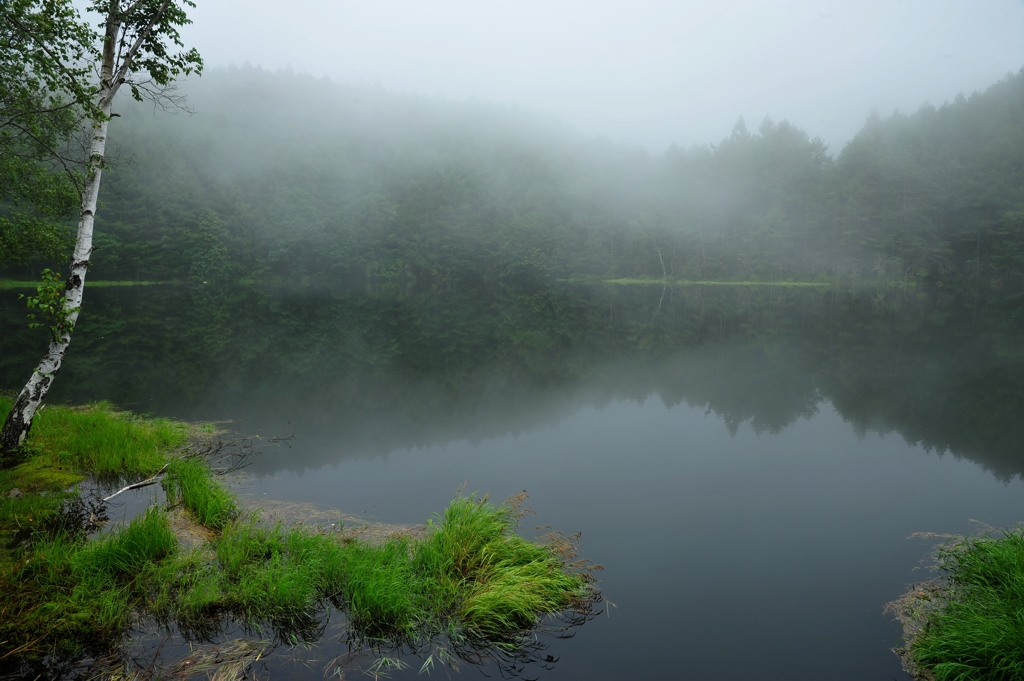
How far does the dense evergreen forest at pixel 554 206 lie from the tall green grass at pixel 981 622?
6167 cm

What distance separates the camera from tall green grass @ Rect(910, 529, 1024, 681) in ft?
16.1

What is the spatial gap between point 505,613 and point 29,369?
67.9 feet

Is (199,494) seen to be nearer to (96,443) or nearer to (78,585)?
(78,585)

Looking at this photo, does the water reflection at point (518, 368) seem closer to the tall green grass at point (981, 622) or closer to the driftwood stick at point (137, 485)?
the driftwood stick at point (137, 485)

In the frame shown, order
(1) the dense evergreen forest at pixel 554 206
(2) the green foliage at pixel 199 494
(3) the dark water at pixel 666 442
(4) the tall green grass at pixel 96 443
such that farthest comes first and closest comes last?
(1) the dense evergreen forest at pixel 554 206 → (4) the tall green grass at pixel 96 443 → (2) the green foliage at pixel 199 494 → (3) the dark water at pixel 666 442

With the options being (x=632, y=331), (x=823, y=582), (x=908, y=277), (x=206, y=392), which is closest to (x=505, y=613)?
(x=823, y=582)

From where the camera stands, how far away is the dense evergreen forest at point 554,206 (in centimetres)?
6888

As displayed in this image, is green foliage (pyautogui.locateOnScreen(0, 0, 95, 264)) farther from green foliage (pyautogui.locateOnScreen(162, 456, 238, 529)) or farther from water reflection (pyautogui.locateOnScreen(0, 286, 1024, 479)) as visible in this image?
water reflection (pyautogui.locateOnScreen(0, 286, 1024, 479))

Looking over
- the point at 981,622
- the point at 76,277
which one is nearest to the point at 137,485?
the point at 76,277

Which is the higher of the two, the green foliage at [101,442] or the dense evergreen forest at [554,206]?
the dense evergreen forest at [554,206]

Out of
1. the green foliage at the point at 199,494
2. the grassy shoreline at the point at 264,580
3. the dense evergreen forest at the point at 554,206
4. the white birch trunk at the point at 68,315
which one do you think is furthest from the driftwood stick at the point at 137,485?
the dense evergreen forest at the point at 554,206

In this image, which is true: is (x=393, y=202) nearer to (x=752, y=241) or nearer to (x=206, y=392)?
(x=752, y=241)

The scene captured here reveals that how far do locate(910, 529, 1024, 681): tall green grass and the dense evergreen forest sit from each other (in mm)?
61673

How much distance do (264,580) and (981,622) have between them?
7.40 meters
